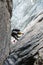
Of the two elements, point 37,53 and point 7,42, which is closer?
point 37,53

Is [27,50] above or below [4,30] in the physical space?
below

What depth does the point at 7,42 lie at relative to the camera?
217 cm

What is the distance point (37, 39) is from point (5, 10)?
502 millimetres

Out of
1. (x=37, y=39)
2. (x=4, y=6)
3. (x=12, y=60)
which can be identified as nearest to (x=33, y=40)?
(x=37, y=39)

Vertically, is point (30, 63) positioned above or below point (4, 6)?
below

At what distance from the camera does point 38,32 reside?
7.74 ft

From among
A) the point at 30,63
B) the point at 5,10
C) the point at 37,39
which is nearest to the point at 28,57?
the point at 30,63

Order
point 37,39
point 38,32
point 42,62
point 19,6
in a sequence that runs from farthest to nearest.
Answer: point 19,6, point 38,32, point 37,39, point 42,62

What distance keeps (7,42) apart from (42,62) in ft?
2.21

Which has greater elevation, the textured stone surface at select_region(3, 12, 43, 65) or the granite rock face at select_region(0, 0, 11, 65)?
→ the granite rock face at select_region(0, 0, 11, 65)

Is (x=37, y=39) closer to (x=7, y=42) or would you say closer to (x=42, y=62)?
(x=7, y=42)

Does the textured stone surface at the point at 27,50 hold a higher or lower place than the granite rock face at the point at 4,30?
lower

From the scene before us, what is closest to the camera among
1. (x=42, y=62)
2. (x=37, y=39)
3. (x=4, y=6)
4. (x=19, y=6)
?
(x=42, y=62)

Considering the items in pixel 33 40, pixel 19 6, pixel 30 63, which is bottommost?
pixel 30 63
